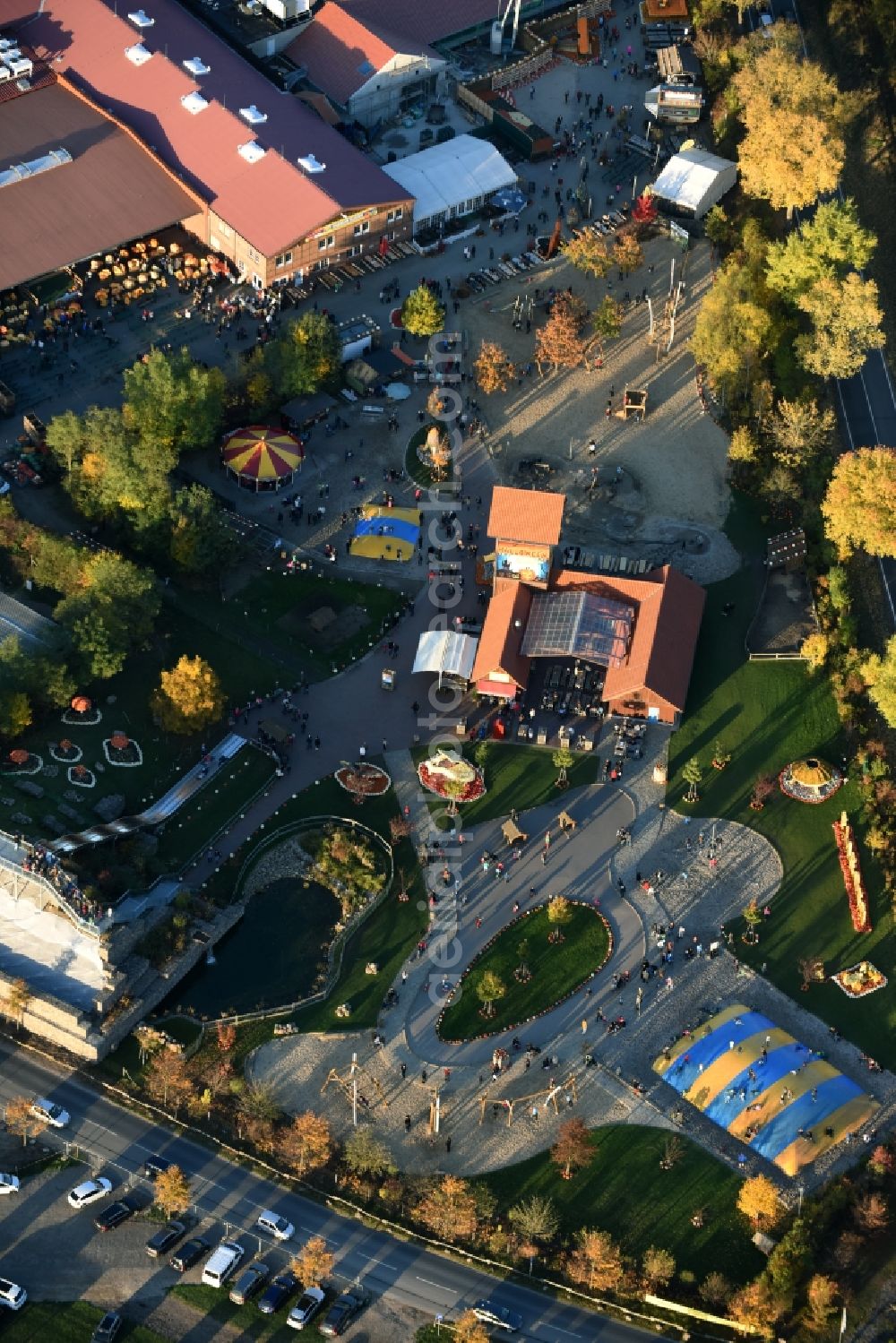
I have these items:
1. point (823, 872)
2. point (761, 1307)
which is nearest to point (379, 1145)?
point (761, 1307)

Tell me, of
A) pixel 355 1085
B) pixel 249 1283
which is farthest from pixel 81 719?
pixel 249 1283

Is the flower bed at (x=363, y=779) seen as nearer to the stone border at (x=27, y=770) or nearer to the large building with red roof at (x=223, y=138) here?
the stone border at (x=27, y=770)

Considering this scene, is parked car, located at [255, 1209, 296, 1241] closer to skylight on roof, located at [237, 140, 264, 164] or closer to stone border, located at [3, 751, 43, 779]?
stone border, located at [3, 751, 43, 779]

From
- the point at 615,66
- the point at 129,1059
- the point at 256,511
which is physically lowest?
the point at 129,1059

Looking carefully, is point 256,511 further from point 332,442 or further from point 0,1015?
point 0,1015

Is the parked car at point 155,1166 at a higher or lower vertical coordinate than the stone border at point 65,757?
lower

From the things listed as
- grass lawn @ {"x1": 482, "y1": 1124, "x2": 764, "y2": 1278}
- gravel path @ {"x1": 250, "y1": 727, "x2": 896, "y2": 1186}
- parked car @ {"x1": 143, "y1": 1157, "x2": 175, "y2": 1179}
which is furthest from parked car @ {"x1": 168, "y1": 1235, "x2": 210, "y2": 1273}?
grass lawn @ {"x1": 482, "y1": 1124, "x2": 764, "y2": 1278}

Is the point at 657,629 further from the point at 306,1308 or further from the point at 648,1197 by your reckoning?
the point at 306,1308

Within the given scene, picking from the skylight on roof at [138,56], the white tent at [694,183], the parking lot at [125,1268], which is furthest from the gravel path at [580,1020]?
the skylight on roof at [138,56]
